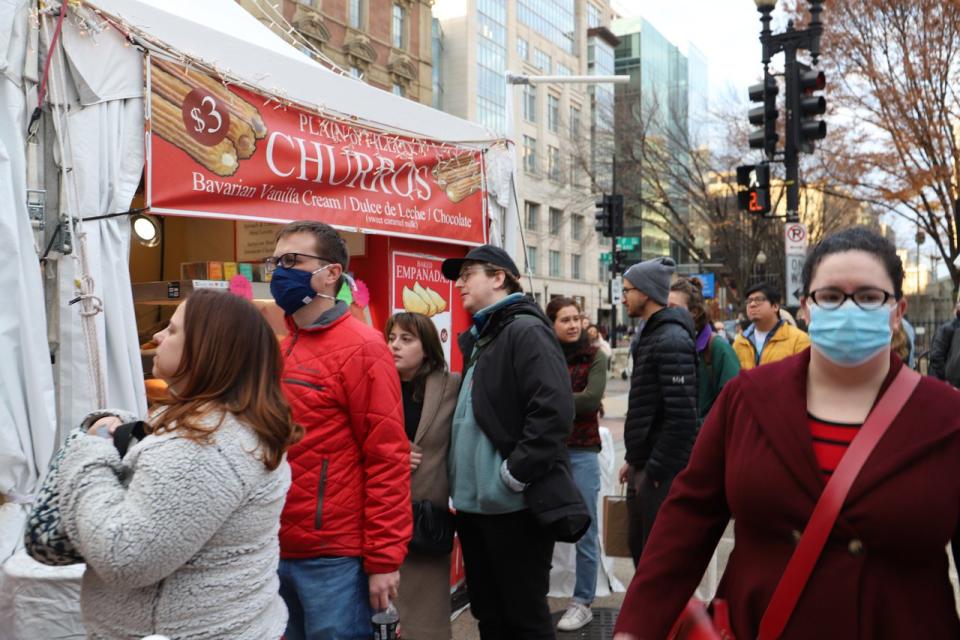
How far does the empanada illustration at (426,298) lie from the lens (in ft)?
18.2

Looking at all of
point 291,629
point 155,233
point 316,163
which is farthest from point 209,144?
point 291,629

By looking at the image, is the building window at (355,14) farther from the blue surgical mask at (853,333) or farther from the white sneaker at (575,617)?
the blue surgical mask at (853,333)

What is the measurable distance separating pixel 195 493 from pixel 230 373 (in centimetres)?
35

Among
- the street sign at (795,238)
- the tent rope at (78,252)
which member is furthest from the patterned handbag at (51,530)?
the street sign at (795,238)

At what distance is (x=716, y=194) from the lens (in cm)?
2561

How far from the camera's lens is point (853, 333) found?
182cm

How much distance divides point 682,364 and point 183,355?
2.69 metres

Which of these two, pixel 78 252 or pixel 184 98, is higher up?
pixel 184 98

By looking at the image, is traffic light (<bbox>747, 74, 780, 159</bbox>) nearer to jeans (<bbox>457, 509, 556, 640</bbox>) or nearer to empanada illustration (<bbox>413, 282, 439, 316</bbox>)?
empanada illustration (<bbox>413, 282, 439, 316</bbox>)

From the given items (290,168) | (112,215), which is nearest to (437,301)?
(290,168)

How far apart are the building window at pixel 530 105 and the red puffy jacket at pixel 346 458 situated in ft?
165

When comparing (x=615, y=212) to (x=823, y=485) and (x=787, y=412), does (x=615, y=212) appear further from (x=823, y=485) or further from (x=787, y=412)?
(x=823, y=485)

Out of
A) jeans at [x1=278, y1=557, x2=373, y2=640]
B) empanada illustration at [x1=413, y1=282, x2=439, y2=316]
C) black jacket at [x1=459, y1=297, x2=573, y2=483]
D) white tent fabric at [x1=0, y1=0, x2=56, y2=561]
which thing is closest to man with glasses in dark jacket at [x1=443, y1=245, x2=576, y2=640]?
black jacket at [x1=459, y1=297, x2=573, y2=483]

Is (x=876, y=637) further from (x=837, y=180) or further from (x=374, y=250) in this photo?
(x=837, y=180)
